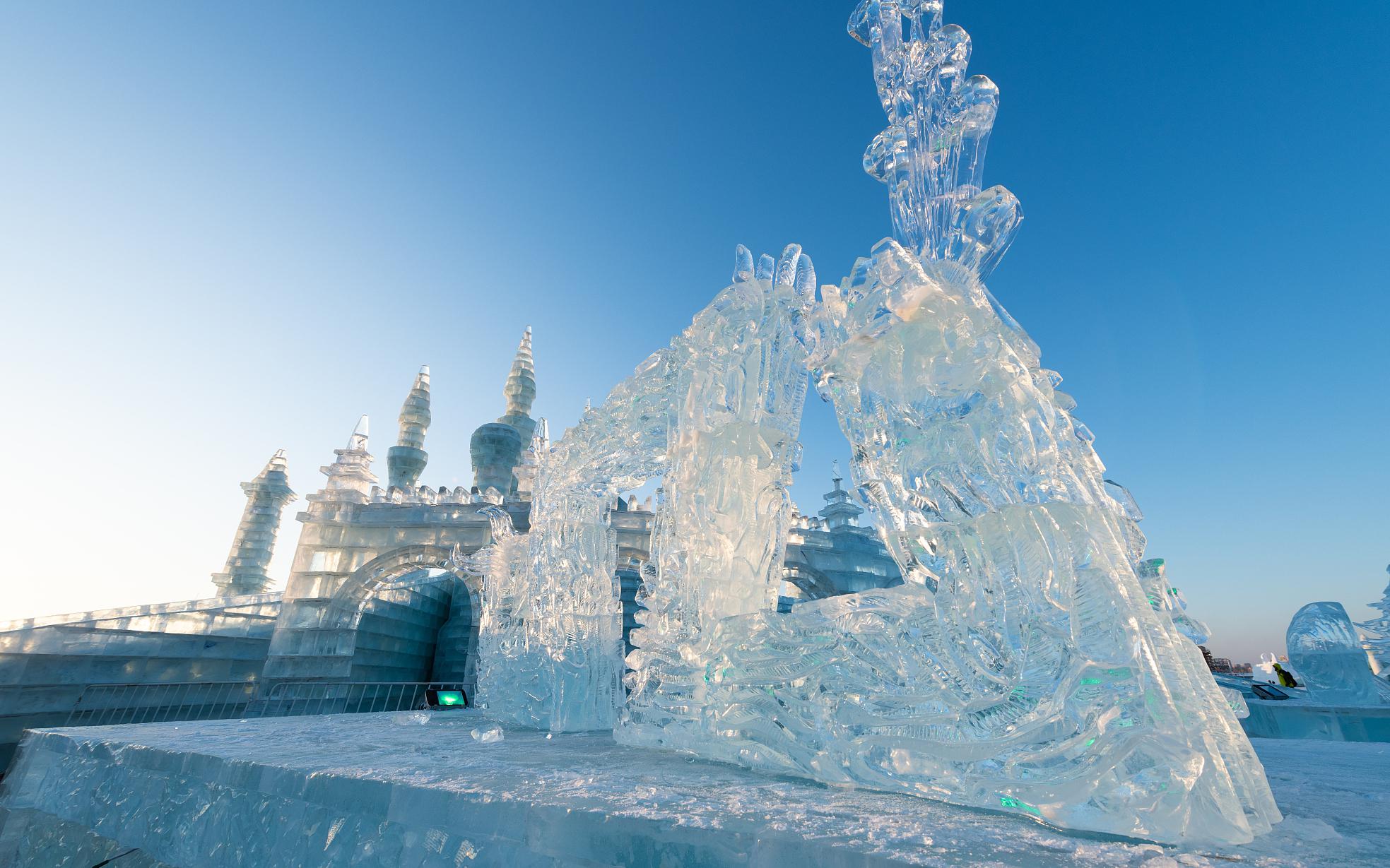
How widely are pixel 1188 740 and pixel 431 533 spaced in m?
14.8

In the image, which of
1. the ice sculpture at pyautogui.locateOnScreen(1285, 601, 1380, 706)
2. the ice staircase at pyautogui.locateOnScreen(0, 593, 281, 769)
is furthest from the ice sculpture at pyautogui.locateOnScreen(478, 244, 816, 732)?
the ice staircase at pyautogui.locateOnScreen(0, 593, 281, 769)

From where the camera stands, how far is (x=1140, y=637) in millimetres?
1981

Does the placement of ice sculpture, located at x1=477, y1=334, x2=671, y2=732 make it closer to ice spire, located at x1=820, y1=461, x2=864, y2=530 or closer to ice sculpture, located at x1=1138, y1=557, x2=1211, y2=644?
ice sculpture, located at x1=1138, y1=557, x2=1211, y2=644

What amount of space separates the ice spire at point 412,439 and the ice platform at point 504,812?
64.8 ft

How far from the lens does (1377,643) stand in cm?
831

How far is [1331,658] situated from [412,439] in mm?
24176

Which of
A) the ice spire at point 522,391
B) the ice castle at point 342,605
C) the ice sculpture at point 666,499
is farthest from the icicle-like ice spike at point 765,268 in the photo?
the ice spire at point 522,391

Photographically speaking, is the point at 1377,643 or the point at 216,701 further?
the point at 216,701

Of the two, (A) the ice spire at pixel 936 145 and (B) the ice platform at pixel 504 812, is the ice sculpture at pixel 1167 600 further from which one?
(A) the ice spire at pixel 936 145

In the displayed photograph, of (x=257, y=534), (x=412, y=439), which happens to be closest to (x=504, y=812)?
(x=412, y=439)

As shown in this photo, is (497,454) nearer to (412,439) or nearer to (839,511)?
(412,439)

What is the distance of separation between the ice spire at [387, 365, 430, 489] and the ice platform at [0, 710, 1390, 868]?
19752 mm

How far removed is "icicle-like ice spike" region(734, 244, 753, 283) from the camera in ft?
14.9

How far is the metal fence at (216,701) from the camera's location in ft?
37.2
